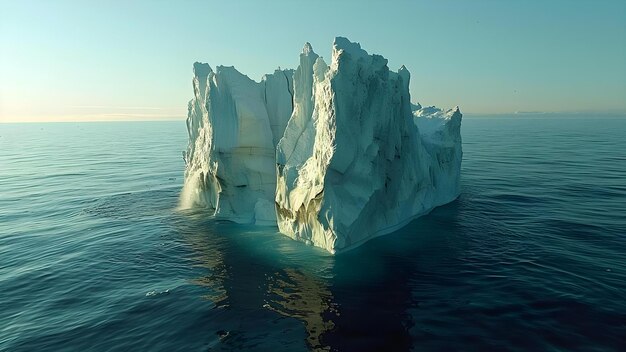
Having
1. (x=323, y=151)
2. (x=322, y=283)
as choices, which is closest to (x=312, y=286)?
(x=322, y=283)

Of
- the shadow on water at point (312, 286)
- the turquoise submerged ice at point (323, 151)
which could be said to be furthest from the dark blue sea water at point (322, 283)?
the turquoise submerged ice at point (323, 151)

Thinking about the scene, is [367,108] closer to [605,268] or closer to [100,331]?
[605,268]

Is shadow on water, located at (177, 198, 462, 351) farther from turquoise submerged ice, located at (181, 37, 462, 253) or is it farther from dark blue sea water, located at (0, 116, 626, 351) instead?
turquoise submerged ice, located at (181, 37, 462, 253)

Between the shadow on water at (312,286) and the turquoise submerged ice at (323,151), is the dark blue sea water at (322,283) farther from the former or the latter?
the turquoise submerged ice at (323,151)

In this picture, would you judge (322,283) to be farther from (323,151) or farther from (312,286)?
(323,151)

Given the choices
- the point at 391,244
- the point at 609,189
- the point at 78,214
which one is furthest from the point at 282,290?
the point at 609,189

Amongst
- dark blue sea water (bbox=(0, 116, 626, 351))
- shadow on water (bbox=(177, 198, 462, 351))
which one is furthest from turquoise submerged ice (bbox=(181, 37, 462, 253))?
dark blue sea water (bbox=(0, 116, 626, 351))

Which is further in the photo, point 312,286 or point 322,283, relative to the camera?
point 322,283
